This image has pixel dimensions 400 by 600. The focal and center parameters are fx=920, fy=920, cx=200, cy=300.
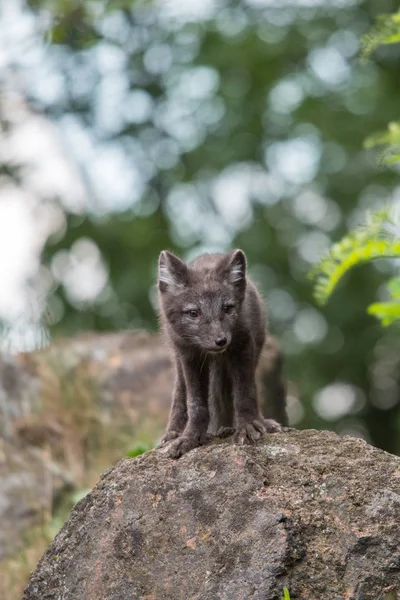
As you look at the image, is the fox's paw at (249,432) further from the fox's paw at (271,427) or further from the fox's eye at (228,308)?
the fox's eye at (228,308)

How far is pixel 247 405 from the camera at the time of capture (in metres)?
5.89

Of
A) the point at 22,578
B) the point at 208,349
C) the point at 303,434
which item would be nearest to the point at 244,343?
the point at 208,349

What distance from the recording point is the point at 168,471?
16.6ft

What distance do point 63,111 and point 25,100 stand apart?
2766 millimetres

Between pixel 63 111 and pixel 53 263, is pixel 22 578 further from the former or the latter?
pixel 63 111

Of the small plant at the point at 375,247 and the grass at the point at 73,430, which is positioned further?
the grass at the point at 73,430

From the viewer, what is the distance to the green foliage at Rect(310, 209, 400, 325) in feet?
19.5

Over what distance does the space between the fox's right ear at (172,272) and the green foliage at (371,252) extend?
3.31 feet

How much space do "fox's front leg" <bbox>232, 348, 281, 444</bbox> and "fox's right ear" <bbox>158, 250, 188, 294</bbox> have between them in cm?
63

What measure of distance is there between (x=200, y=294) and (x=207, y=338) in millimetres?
353

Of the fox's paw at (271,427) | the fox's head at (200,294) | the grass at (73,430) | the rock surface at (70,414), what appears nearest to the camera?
the fox's paw at (271,427)

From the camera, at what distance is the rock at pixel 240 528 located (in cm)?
439

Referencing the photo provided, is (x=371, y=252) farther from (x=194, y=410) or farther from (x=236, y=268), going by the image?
(x=194, y=410)

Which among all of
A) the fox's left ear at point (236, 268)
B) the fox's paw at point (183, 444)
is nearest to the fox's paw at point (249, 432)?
the fox's paw at point (183, 444)
